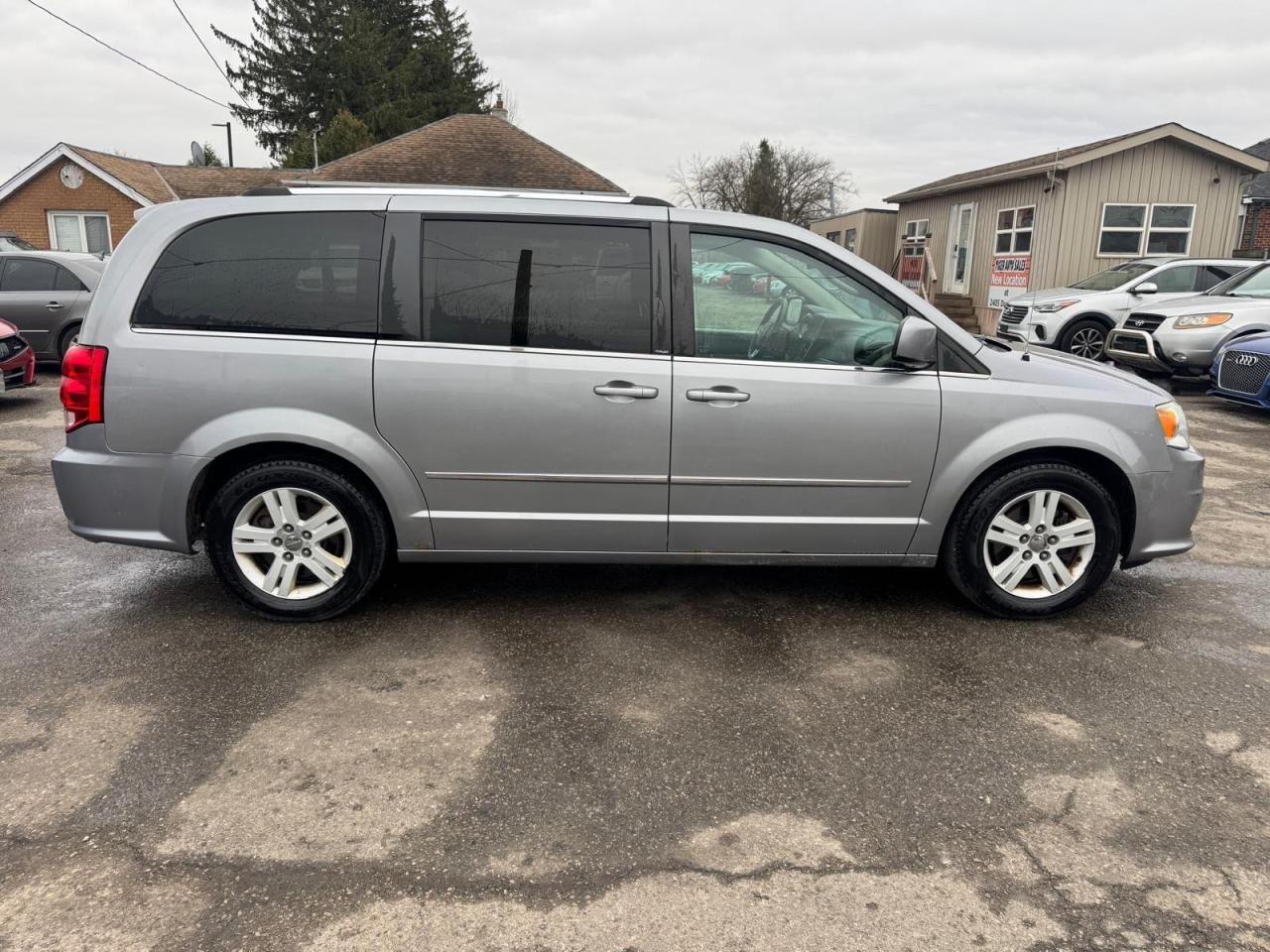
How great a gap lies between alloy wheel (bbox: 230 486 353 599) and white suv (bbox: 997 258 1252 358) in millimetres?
12126

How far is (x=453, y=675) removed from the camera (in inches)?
143

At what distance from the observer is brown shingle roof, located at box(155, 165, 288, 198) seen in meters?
31.1

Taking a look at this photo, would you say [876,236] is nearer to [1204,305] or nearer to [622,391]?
[1204,305]

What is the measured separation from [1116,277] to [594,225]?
13382 millimetres

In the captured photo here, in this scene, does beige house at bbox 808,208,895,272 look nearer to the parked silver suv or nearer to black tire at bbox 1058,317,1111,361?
black tire at bbox 1058,317,1111,361

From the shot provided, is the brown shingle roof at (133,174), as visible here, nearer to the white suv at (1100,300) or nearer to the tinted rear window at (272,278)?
the white suv at (1100,300)

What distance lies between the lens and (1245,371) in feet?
32.2

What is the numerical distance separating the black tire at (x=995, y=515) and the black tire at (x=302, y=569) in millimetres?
2546

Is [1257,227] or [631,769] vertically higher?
[1257,227]

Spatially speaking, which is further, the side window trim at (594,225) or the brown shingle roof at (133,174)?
the brown shingle roof at (133,174)

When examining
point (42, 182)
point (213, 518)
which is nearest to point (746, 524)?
point (213, 518)

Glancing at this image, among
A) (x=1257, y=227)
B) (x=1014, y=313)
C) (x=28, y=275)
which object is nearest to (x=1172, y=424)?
(x=1014, y=313)

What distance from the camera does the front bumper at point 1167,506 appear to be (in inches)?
162

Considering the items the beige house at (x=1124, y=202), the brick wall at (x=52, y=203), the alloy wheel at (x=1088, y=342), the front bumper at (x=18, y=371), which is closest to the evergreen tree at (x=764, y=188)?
the brick wall at (x=52, y=203)
